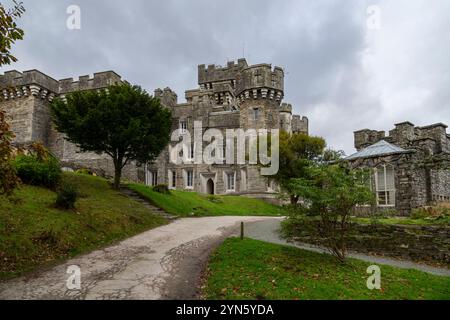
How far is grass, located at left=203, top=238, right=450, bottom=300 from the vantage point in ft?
21.7

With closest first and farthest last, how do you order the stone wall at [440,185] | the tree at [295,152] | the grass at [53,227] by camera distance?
the grass at [53,227] → the stone wall at [440,185] → the tree at [295,152]

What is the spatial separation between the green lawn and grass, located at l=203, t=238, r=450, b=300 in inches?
320

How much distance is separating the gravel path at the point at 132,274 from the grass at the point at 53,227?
722mm

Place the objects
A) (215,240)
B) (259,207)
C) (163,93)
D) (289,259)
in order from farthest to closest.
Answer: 1. (163,93)
2. (259,207)
3. (215,240)
4. (289,259)

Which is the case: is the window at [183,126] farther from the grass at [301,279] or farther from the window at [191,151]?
the grass at [301,279]

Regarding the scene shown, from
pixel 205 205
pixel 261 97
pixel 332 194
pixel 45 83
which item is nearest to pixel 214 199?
pixel 205 205

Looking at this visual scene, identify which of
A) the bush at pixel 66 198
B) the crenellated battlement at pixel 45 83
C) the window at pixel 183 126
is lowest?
the bush at pixel 66 198

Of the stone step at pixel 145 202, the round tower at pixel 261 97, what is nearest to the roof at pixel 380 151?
the stone step at pixel 145 202

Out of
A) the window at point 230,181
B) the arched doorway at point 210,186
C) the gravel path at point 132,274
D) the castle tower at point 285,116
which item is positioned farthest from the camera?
the castle tower at point 285,116

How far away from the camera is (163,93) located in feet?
131

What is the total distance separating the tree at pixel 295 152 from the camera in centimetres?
2339

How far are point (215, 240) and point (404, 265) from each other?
6.83 m
